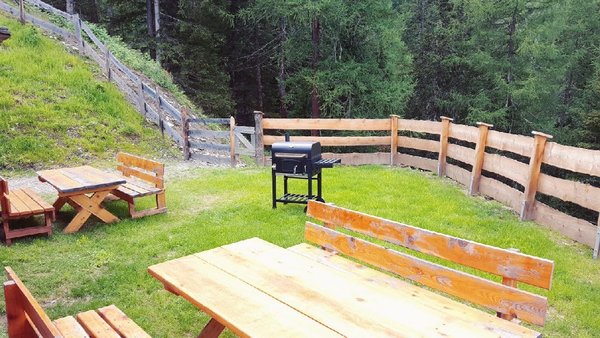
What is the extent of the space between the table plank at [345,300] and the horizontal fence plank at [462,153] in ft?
19.4

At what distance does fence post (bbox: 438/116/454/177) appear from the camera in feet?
28.4

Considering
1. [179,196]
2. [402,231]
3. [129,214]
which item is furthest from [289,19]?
[402,231]

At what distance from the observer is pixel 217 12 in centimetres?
1947

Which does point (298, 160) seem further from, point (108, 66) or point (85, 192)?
point (108, 66)

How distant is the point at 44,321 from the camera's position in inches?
66.2

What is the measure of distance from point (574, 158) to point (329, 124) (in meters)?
5.50

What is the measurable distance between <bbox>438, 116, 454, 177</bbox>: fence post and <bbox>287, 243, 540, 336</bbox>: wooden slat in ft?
20.4

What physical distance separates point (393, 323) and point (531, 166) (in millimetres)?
4719

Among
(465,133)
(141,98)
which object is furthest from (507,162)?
(141,98)

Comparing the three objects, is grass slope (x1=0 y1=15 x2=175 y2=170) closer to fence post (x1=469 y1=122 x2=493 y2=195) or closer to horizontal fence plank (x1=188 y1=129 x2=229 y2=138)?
horizontal fence plank (x1=188 y1=129 x2=229 y2=138)

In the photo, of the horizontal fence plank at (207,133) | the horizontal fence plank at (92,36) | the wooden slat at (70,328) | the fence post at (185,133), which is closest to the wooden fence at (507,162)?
the horizontal fence plank at (207,133)

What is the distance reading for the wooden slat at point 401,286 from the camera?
80.7 inches

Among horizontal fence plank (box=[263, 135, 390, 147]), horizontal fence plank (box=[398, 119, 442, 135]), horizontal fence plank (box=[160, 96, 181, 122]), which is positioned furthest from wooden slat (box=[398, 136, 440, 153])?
horizontal fence plank (box=[160, 96, 181, 122])

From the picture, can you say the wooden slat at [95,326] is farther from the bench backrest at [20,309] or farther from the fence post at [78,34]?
the fence post at [78,34]
